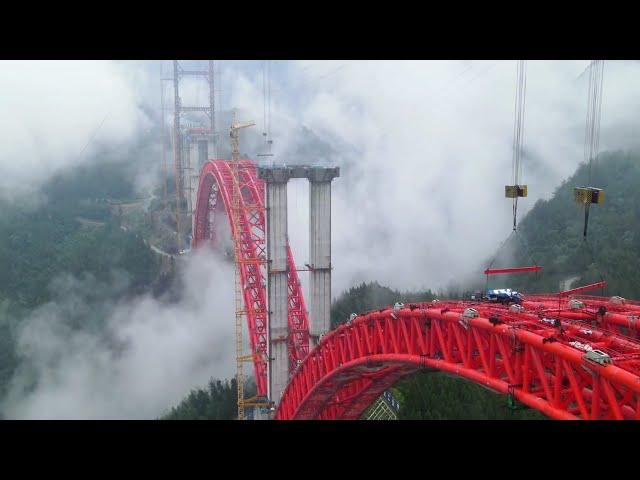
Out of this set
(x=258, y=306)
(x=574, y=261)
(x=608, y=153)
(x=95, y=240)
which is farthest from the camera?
(x=95, y=240)

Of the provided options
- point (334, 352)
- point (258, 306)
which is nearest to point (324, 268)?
point (258, 306)

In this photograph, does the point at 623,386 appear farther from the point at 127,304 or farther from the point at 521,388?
the point at 127,304

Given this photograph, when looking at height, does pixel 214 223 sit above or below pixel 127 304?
above

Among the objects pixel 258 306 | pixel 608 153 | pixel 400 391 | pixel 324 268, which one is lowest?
pixel 400 391

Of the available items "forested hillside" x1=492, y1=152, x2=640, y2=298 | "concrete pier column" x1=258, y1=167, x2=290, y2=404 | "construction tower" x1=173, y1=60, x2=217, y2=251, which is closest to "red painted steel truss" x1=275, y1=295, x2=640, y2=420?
"concrete pier column" x1=258, y1=167, x2=290, y2=404

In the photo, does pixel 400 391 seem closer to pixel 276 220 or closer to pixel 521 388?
pixel 276 220

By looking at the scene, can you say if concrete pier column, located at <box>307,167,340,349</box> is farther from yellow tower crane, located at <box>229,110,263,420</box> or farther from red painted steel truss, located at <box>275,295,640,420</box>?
red painted steel truss, located at <box>275,295,640,420</box>

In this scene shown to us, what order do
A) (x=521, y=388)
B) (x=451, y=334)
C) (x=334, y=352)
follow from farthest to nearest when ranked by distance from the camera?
1. (x=334, y=352)
2. (x=451, y=334)
3. (x=521, y=388)

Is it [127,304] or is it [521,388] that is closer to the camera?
[521,388]

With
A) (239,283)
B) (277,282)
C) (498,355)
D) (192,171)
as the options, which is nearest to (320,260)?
(277,282)
